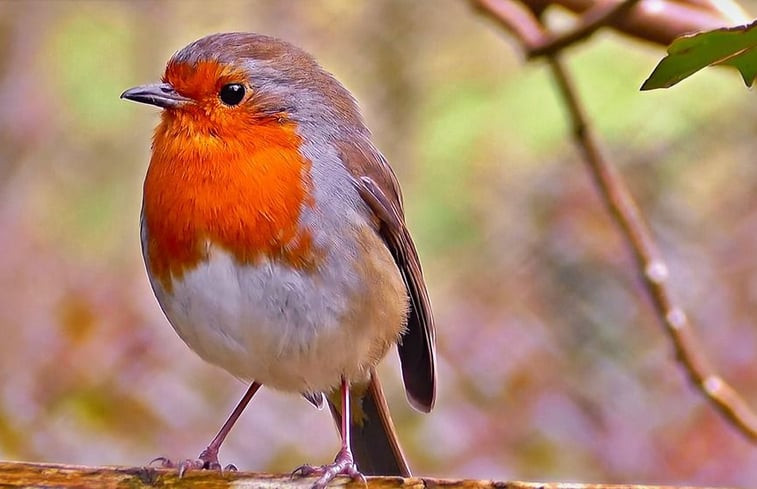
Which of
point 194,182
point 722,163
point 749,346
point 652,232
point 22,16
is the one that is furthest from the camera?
point 22,16

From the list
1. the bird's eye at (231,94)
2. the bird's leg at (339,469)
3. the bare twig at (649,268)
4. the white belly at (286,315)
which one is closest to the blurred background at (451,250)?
the bare twig at (649,268)

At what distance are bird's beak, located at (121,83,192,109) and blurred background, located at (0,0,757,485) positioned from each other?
1105 mm

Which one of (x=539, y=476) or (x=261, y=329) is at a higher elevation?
(x=261, y=329)

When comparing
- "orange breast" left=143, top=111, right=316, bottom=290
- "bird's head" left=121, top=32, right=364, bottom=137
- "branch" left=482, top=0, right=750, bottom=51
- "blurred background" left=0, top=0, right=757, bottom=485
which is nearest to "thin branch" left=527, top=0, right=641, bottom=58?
"branch" left=482, top=0, right=750, bottom=51

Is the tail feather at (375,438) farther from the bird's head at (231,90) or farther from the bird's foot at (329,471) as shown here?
the bird's head at (231,90)

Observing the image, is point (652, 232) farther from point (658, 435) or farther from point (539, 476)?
point (539, 476)

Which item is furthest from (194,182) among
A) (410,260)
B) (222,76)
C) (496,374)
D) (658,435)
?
(658,435)

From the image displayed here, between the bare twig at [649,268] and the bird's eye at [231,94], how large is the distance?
3.30 feet

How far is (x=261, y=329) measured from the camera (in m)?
2.78

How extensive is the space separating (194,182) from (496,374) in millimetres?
1642

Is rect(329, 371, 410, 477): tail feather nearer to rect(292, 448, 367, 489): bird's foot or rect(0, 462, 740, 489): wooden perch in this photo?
rect(292, 448, 367, 489): bird's foot

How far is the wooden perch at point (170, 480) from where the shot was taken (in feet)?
7.14

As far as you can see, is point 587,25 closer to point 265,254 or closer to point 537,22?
point 537,22

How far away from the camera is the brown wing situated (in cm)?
299
